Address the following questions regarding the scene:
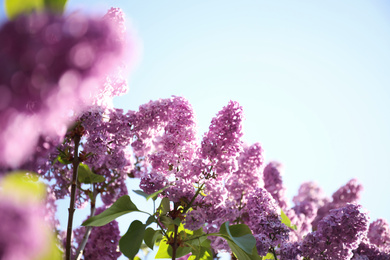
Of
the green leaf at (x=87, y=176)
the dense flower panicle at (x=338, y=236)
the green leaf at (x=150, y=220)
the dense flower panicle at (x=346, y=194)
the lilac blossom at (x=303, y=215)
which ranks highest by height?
the green leaf at (x=87, y=176)

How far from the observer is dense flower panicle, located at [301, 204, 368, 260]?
1.34m

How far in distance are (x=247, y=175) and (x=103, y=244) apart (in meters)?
0.70

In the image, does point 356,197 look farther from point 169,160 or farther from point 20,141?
point 20,141

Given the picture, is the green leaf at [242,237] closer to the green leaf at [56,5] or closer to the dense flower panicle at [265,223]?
the dense flower panicle at [265,223]

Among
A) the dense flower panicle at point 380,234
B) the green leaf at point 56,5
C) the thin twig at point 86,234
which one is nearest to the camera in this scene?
the green leaf at point 56,5

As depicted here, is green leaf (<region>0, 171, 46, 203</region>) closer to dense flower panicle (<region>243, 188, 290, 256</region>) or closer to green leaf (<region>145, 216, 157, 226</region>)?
green leaf (<region>145, 216, 157, 226</region>)

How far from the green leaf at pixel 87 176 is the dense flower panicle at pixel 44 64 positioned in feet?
3.99

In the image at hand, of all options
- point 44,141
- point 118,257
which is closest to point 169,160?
point 118,257

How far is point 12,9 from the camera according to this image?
0.46 meters

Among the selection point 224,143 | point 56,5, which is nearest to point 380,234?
point 224,143

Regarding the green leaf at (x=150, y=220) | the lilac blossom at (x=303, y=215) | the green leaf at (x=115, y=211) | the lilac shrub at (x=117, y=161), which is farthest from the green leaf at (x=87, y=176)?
the lilac blossom at (x=303, y=215)

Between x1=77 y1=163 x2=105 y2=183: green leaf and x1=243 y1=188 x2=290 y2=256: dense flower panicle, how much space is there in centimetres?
67

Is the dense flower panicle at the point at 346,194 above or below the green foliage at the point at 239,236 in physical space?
above

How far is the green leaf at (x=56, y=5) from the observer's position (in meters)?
0.48
